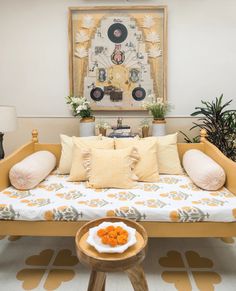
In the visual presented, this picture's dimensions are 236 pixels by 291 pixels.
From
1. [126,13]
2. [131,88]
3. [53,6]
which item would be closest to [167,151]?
[131,88]

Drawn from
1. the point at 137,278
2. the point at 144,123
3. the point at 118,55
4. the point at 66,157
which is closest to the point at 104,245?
the point at 137,278

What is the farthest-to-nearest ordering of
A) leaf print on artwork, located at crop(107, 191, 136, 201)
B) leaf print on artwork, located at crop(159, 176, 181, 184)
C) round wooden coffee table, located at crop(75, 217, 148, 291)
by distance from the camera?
leaf print on artwork, located at crop(159, 176, 181, 184) < leaf print on artwork, located at crop(107, 191, 136, 201) < round wooden coffee table, located at crop(75, 217, 148, 291)

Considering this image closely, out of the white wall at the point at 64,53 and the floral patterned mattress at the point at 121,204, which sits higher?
the white wall at the point at 64,53

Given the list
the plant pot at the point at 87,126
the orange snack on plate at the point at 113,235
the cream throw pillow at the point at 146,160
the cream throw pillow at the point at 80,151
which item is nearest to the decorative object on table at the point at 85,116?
the plant pot at the point at 87,126

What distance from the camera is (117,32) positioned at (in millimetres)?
3082

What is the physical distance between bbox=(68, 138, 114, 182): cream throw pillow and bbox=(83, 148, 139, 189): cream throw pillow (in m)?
0.09

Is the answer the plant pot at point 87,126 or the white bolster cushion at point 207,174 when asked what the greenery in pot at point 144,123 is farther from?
the white bolster cushion at point 207,174

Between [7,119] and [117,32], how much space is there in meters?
1.58

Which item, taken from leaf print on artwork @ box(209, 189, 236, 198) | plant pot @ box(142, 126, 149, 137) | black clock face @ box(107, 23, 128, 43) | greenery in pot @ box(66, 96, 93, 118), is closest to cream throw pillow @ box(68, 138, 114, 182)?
greenery in pot @ box(66, 96, 93, 118)

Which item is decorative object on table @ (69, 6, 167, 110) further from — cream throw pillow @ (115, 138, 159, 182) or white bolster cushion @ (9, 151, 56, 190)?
white bolster cushion @ (9, 151, 56, 190)

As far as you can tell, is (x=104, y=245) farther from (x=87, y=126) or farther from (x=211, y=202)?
(x=87, y=126)

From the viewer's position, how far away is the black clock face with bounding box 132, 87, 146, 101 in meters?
3.16

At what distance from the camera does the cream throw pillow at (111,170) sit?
2.21 m

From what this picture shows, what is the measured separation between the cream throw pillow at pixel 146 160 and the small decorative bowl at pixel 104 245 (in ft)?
2.68
